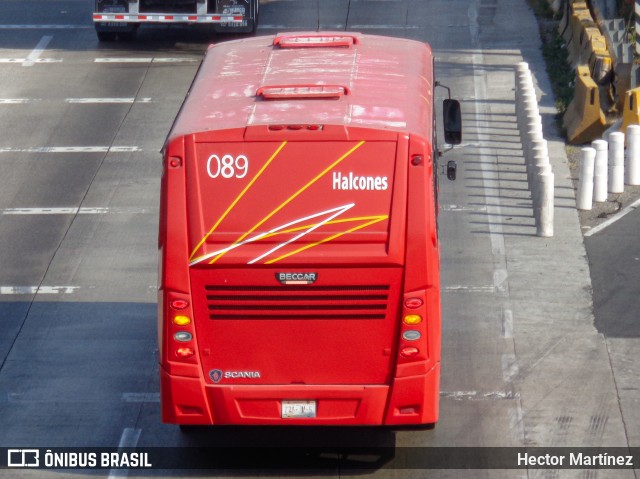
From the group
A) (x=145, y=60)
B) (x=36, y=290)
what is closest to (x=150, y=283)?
(x=36, y=290)

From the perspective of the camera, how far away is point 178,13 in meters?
23.3

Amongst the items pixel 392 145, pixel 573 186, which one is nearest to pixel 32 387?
pixel 392 145

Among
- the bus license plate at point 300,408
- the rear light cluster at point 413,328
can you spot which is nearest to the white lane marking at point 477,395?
the rear light cluster at point 413,328

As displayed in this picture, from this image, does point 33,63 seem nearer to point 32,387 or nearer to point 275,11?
point 275,11

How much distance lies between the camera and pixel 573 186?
1631 cm

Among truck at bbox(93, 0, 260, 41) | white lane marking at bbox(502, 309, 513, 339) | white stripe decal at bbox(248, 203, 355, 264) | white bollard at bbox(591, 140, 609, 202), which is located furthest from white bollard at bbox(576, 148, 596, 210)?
truck at bbox(93, 0, 260, 41)

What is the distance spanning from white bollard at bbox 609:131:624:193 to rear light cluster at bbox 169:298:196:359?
8.39 metres

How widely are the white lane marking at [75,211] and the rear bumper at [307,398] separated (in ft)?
22.0

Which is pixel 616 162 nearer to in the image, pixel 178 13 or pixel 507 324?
pixel 507 324

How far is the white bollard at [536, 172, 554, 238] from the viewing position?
Answer: 14.5 metres

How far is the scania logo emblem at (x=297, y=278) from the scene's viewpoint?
29.0 feet

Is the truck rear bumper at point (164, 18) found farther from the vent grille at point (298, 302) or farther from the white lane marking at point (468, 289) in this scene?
the vent grille at point (298, 302)

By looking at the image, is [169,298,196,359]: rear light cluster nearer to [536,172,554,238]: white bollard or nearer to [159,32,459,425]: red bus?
[159,32,459,425]: red bus

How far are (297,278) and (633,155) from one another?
862 centimetres
